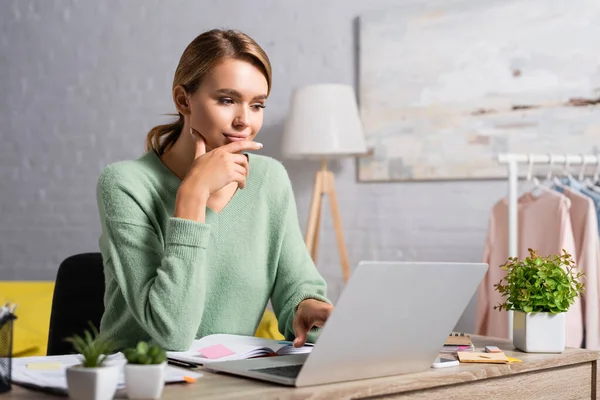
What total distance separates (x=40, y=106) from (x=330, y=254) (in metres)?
1.99

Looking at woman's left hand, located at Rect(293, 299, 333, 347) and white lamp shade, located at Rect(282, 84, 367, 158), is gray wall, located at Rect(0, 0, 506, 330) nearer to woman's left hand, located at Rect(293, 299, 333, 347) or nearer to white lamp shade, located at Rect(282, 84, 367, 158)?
white lamp shade, located at Rect(282, 84, 367, 158)

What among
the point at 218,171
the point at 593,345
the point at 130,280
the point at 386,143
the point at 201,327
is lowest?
the point at 593,345

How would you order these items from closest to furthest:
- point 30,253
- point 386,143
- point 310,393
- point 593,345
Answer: point 310,393
point 593,345
point 386,143
point 30,253

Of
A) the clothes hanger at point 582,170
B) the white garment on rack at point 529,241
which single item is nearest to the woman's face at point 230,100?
the white garment on rack at point 529,241

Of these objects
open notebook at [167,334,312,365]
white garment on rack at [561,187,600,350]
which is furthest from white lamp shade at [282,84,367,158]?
open notebook at [167,334,312,365]

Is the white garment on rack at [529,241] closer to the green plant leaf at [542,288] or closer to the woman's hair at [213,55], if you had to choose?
the green plant leaf at [542,288]

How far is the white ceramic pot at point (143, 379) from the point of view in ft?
2.89

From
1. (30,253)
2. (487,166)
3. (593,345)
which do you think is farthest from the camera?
(30,253)

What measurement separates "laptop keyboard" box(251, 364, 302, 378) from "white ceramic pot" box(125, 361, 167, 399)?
0.19 m

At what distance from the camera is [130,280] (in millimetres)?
1364

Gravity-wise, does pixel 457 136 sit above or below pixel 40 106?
below

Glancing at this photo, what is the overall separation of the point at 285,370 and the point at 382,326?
145 mm

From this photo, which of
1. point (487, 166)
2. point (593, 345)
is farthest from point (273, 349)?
point (487, 166)

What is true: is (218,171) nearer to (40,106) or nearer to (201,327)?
(201,327)
